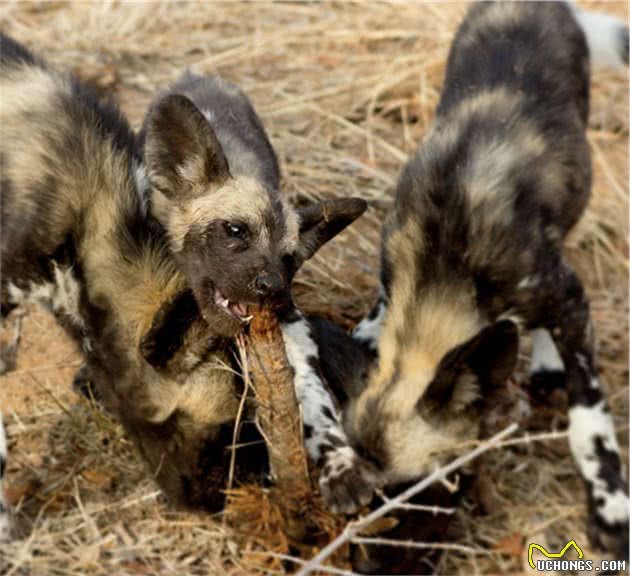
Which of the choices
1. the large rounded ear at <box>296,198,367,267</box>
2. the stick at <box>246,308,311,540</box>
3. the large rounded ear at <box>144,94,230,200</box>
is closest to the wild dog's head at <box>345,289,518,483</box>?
the stick at <box>246,308,311,540</box>

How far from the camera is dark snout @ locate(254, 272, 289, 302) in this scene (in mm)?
3381

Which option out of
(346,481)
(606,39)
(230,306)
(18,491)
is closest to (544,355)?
(606,39)

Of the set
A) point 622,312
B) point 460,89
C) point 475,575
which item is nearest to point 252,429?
point 475,575

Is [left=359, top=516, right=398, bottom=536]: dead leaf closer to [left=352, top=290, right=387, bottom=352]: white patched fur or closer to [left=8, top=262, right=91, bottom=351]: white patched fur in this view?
[left=352, top=290, right=387, bottom=352]: white patched fur

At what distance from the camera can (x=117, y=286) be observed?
3.94m

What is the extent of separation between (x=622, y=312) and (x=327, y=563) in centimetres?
285

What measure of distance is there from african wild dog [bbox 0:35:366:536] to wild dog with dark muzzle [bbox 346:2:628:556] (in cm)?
60

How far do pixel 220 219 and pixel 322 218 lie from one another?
356mm

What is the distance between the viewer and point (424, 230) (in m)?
4.69

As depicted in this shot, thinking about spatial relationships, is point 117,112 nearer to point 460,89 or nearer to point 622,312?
point 460,89

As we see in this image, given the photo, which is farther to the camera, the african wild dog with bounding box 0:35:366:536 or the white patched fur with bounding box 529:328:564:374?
the white patched fur with bounding box 529:328:564:374

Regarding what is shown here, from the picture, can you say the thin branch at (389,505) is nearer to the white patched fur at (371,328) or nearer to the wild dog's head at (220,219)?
the wild dog's head at (220,219)

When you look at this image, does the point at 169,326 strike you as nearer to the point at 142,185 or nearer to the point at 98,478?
the point at 142,185

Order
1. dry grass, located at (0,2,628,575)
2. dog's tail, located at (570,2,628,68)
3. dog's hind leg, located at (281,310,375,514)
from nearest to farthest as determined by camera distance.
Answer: dog's hind leg, located at (281,310,375,514), dry grass, located at (0,2,628,575), dog's tail, located at (570,2,628,68)
